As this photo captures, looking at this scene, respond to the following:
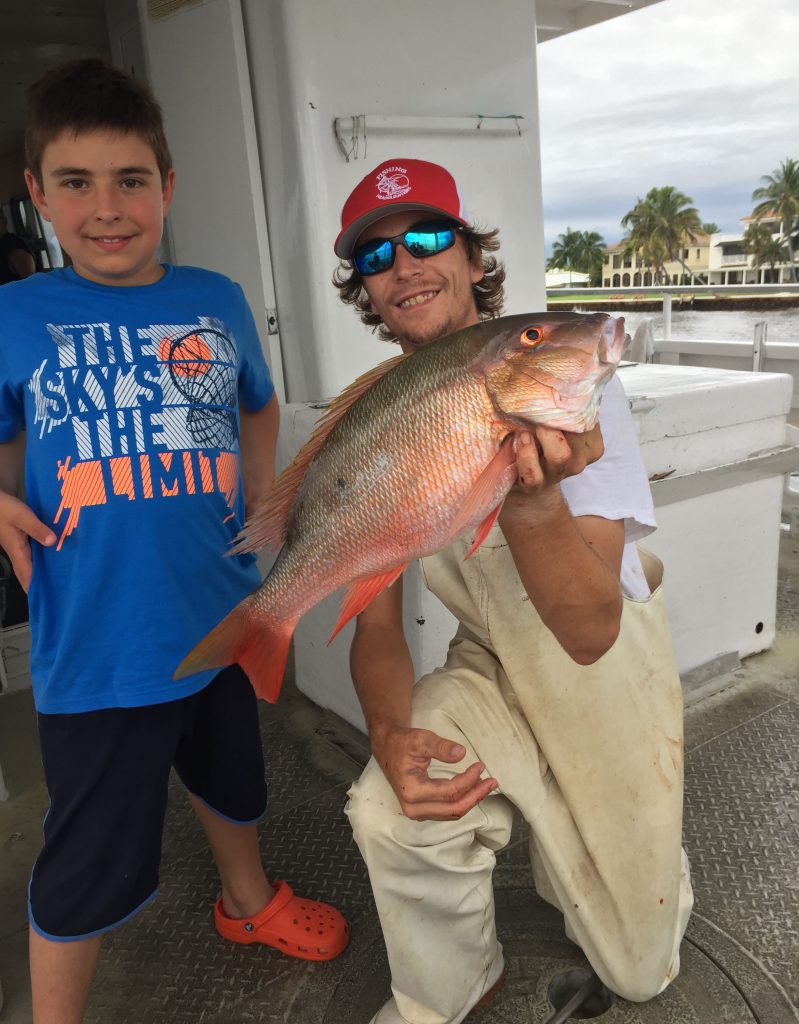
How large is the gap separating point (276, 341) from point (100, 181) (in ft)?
5.98

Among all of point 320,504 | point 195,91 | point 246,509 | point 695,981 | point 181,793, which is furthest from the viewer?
point 195,91

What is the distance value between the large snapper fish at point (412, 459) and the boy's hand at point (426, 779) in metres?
0.35

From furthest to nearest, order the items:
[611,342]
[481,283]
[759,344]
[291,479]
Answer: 1. [759,344]
2. [481,283]
3. [291,479]
4. [611,342]

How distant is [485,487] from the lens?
53.2 inches

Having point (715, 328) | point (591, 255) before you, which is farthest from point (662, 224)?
point (715, 328)

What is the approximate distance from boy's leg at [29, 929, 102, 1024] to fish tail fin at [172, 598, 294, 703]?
0.77 m

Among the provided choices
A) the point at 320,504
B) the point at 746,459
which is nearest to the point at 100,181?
the point at 320,504

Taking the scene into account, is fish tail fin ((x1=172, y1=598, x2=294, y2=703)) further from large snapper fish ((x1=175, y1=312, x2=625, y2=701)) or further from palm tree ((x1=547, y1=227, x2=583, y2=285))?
palm tree ((x1=547, y1=227, x2=583, y2=285))

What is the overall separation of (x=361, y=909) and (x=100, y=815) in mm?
967

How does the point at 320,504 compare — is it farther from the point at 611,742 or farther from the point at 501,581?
the point at 611,742

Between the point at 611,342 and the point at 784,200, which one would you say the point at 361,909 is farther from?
the point at 784,200

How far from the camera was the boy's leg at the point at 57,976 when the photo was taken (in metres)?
1.80

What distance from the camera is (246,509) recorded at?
230 cm

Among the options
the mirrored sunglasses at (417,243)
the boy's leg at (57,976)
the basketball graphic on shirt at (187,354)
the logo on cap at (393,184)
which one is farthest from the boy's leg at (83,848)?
the logo on cap at (393,184)
